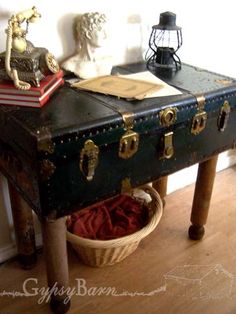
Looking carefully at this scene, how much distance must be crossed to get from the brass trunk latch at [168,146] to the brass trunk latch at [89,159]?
24 centimetres

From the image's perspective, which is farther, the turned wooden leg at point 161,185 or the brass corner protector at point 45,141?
the turned wooden leg at point 161,185

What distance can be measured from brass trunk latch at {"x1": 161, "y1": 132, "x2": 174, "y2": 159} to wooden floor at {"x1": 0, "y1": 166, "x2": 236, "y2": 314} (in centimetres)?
54

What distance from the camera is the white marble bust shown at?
113 centimetres

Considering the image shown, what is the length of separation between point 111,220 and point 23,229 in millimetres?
352

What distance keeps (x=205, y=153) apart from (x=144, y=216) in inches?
16.5

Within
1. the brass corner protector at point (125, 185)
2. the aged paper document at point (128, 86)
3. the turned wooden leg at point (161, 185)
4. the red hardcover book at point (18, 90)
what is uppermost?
the red hardcover book at point (18, 90)

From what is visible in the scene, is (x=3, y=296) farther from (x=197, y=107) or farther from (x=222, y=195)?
(x=222, y=195)

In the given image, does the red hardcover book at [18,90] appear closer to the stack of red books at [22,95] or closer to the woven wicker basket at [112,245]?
the stack of red books at [22,95]

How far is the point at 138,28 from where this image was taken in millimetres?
1396

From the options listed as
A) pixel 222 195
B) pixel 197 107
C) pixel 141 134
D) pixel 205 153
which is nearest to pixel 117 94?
pixel 141 134

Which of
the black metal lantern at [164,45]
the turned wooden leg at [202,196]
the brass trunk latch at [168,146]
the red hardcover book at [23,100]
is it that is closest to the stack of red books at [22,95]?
the red hardcover book at [23,100]

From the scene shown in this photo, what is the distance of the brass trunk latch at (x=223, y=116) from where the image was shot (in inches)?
44.9

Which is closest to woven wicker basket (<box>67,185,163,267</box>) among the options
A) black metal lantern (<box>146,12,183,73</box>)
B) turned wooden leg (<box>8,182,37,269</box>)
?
turned wooden leg (<box>8,182,37,269</box>)

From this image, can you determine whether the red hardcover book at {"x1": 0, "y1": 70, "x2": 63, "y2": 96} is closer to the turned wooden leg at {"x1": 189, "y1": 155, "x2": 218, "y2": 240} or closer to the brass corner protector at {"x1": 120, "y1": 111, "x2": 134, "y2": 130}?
the brass corner protector at {"x1": 120, "y1": 111, "x2": 134, "y2": 130}
